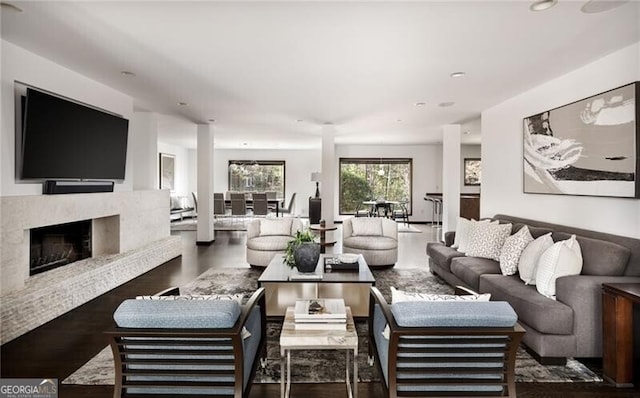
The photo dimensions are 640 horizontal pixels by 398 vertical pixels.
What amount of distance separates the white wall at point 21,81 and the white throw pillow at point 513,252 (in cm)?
479

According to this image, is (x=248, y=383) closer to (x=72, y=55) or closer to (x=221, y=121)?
(x=72, y=55)

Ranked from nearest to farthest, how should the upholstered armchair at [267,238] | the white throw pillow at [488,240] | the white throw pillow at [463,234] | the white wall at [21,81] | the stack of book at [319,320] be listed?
the stack of book at [319,320], the white wall at [21,81], the white throw pillow at [488,240], the white throw pillow at [463,234], the upholstered armchair at [267,238]

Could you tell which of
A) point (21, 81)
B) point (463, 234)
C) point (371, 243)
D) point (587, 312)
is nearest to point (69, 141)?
point (21, 81)

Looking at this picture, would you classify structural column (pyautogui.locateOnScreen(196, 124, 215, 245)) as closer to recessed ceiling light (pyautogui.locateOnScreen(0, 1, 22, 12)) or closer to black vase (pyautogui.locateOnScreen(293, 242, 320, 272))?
black vase (pyautogui.locateOnScreen(293, 242, 320, 272))

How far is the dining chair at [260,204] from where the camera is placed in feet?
35.0

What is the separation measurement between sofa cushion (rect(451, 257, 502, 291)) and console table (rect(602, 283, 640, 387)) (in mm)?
1178

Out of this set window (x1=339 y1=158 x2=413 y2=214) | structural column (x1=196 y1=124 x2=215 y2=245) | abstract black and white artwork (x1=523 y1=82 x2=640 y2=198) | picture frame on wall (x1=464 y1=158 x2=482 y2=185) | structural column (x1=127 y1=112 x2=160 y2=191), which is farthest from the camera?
window (x1=339 y1=158 x2=413 y2=214)

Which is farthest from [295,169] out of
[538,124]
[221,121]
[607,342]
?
[607,342]

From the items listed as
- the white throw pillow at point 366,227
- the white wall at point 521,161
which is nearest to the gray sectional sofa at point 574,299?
the white wall at point 521,161

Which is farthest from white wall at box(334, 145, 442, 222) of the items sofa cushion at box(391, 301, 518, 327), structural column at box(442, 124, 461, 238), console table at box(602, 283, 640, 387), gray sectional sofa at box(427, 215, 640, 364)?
sofa cushion at box(391, 301, 518, 327)

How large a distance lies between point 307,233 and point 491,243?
7.00 ft

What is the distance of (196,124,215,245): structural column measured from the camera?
7.70 m

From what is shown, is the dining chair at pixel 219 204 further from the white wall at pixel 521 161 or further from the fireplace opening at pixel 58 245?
the white wall at pixel 521 161

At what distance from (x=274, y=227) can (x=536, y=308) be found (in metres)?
3.98
